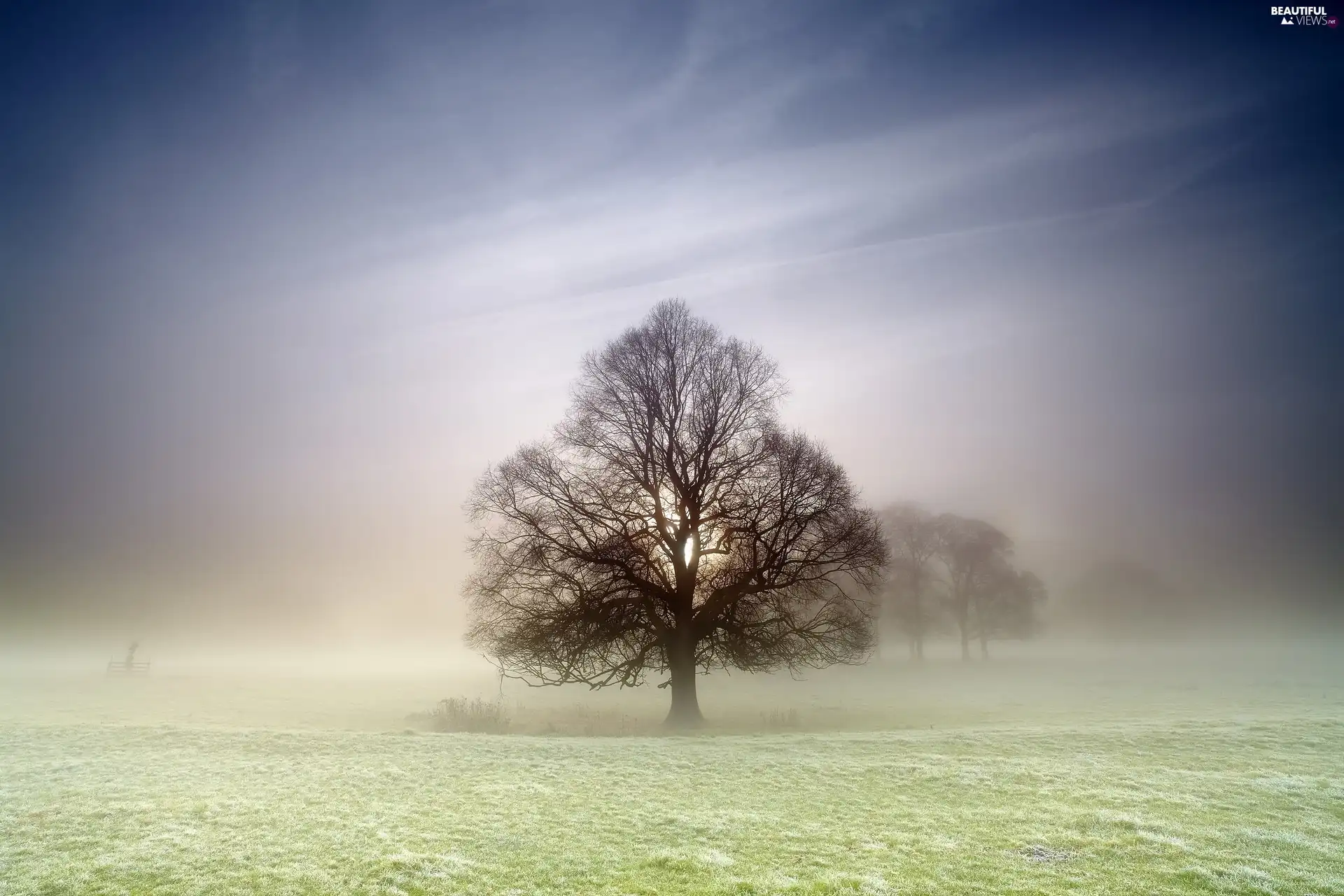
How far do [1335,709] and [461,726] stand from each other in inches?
1308

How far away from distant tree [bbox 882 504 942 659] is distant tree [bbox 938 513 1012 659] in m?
1.09

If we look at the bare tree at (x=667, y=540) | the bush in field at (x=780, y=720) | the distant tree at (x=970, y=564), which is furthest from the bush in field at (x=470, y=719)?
the distant tree at (x=970, y=564)

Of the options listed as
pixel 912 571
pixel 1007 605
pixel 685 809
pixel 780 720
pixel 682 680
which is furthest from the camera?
pixel 1007 605

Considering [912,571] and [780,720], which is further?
[912,571]

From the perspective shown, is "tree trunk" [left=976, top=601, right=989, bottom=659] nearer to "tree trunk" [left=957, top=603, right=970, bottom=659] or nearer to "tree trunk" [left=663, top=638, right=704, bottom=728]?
→ "tree trunk" [left=957, top=603, right=970, bottom=659]

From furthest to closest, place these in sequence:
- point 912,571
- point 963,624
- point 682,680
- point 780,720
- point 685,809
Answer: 1. point 963,624
2. point 912,571
3. point 780,720
4. point 682,680
5. point 685,809

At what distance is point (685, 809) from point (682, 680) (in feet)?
43.3

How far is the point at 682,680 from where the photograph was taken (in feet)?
74.4

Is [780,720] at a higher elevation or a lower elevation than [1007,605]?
lower

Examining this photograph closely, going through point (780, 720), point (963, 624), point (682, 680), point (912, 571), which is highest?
point (912, 571)

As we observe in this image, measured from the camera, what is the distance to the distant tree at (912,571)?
5188cm

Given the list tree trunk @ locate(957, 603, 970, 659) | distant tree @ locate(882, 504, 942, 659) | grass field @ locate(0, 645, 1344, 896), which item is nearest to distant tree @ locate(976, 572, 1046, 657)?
tree trunk @ locate(957, 603, 970, 659)

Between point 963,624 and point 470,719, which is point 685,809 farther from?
point 963,624

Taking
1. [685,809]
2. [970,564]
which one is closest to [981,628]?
[970,564]
